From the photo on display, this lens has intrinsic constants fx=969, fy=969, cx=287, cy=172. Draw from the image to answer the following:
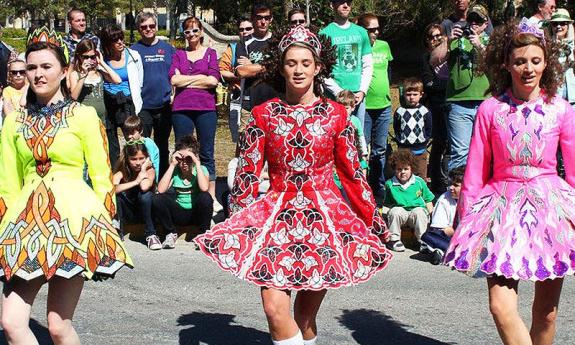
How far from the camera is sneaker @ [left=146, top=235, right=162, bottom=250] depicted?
9.28m

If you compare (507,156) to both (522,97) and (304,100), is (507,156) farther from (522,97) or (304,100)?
(304,100)

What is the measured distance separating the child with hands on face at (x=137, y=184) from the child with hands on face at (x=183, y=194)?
0.09 metres

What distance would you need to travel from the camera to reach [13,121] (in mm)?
5199

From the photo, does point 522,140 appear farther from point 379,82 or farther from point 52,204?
point 379,82

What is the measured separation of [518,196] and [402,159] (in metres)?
4.37

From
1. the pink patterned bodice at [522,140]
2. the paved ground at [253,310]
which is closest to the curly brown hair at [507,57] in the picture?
the pink patterned bodice at [522,140]

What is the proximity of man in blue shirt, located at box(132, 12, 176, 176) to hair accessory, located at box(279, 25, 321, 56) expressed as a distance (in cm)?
483

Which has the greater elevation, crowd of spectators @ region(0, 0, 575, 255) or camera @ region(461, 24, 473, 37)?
camera @ region(461, 24, 473, 37)

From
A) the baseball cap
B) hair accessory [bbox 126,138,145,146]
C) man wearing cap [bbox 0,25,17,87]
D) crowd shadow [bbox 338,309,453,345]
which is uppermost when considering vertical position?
the baseball cap

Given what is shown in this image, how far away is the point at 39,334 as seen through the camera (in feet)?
21.3

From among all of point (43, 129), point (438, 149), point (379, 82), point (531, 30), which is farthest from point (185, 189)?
point (531, 30)

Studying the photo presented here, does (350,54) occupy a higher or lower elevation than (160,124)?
higher

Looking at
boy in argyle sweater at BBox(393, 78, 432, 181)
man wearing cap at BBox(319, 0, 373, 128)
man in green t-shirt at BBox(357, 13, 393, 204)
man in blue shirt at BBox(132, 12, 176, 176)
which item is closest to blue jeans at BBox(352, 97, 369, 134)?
man wearing cap at BBox(319, 0, 373, 128)

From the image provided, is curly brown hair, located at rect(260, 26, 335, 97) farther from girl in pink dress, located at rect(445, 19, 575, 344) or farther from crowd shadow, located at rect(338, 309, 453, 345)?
crowd shadow, located at rect(338, 309, 453, 345)
